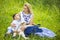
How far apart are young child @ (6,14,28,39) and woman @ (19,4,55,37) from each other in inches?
1.6

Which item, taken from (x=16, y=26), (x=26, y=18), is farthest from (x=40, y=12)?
(x=16, y=26)

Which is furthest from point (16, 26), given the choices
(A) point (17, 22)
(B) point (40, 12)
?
(B) point (40, 12)

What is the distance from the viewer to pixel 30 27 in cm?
191

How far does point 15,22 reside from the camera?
75.4 inches

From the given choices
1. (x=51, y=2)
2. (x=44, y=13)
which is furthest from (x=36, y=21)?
(x=51, y=2)

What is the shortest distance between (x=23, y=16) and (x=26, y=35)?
0.64ft

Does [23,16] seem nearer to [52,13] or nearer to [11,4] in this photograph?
[11,4]

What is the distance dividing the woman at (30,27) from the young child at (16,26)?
40mm

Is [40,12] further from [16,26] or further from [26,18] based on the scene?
[16,26]

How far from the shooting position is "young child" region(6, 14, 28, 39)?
1900mm

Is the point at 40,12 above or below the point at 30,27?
above

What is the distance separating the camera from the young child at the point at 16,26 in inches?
74.8

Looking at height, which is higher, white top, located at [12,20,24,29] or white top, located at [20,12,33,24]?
white top, located at [20,12,33,24]

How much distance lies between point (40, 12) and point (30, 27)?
0.61 feet
